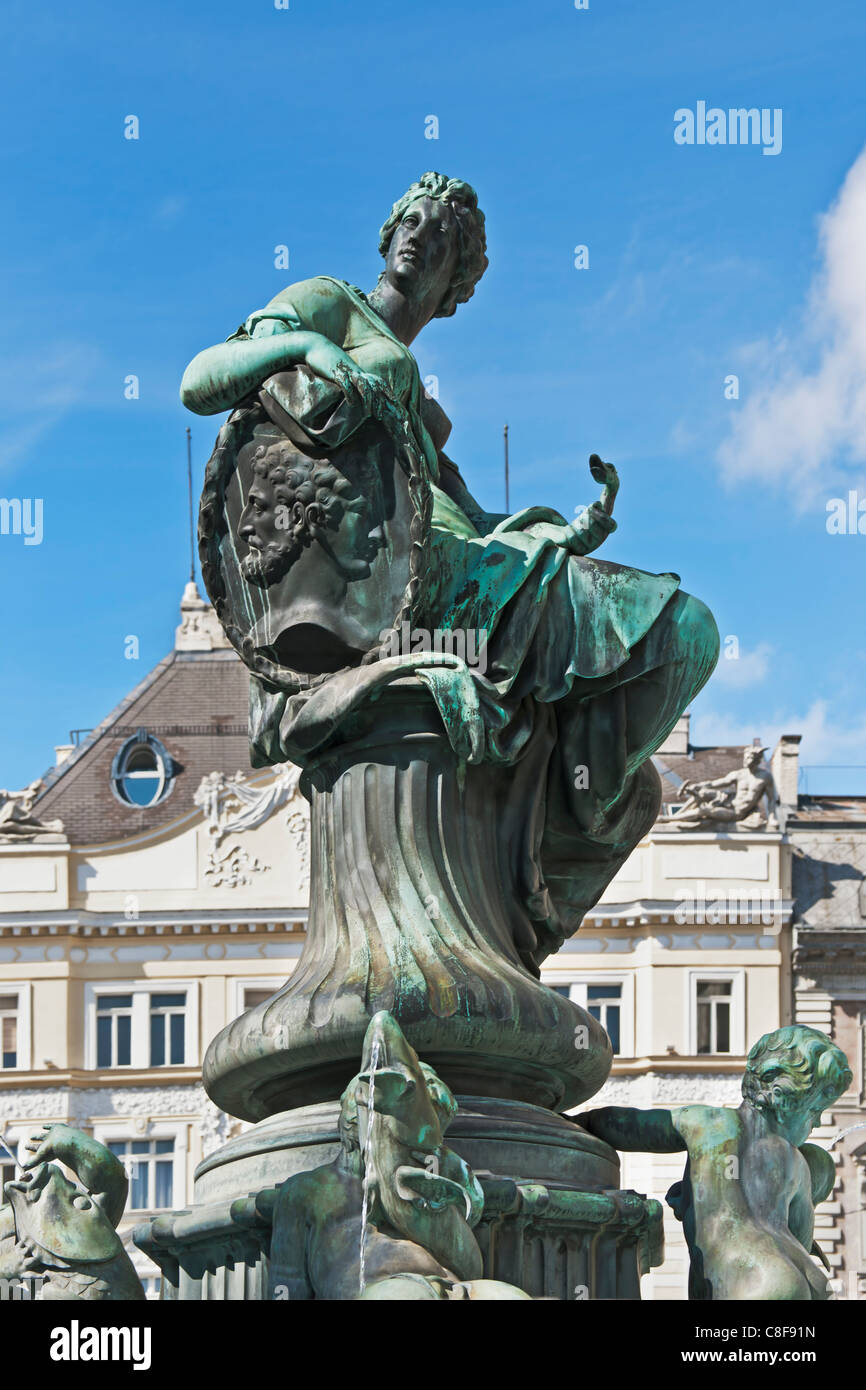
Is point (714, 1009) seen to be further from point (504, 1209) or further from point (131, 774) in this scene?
point (504, 1209)

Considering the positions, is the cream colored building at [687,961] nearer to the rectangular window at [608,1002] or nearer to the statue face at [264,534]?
the rectangular window at [608,1002]

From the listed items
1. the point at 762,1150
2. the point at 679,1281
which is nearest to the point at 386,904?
the point at 762,1150

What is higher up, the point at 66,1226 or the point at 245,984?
the point at 245,984

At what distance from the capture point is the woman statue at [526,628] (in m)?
8.55

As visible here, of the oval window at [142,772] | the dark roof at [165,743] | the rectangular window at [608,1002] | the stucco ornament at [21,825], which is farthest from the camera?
the oval window at [142,772]

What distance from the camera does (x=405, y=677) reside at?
8.51m

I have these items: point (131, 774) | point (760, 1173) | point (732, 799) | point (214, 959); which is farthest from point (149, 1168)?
point (760, 1173)

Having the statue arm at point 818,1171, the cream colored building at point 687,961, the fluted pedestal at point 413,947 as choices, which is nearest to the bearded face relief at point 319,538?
the fluted pedestal at point 413,947

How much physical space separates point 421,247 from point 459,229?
0.57 feet

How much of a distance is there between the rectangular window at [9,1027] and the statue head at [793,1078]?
165ft

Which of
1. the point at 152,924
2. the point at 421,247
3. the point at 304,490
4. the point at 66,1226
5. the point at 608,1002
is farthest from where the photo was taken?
the point at 152,924

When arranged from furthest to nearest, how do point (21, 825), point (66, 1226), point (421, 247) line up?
point (21, 825), point (421, 247), point (66, 1226)

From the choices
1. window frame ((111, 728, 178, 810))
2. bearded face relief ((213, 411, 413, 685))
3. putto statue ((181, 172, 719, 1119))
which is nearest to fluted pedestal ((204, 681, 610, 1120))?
putto statue ((181, 172, 719, 1119))

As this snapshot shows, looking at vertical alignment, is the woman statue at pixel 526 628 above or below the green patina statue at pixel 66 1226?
above
